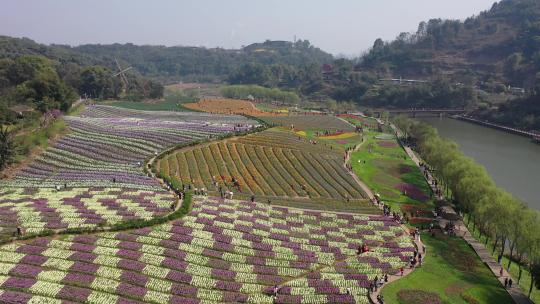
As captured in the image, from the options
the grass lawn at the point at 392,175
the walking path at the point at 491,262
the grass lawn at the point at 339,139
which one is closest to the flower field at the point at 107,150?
the grass lawn at the point at 339,139

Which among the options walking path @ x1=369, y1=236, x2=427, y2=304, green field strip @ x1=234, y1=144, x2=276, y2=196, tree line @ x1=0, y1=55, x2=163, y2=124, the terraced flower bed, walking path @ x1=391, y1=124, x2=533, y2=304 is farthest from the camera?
tree line @ x1=0, y1=55, x2=163, y2=124

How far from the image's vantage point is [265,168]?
77.5 meters

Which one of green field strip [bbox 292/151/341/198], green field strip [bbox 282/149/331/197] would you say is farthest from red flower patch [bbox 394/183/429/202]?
green field strip [bbox 282/149/331/197]

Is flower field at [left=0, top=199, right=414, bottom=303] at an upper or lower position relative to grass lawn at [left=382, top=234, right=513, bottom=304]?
upper

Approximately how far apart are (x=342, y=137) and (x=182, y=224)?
72.0 metres

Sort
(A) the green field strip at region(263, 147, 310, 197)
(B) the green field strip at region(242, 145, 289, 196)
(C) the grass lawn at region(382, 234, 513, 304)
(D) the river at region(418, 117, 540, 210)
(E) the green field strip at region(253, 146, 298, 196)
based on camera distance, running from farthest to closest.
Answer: (D) the river at region(418, 117, 540, 210) < (E) the green field strip at region(253, 146, 298, 196) < (A) the green field strip at region(263, 147, 310, 197) < (B) the green field strip at region(242, 145, 289, 196) < (C) the grass lawn at region(382, 234, 513, 304)

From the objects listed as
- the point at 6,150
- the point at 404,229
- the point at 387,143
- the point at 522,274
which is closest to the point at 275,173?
the point at 404,229

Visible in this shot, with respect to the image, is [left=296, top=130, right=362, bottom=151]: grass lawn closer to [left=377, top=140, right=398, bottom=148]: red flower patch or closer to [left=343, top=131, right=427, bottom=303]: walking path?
[left=377, top=140, right=398, bottom=148]: red flower patch

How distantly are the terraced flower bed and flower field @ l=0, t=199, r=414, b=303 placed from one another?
3.25 m

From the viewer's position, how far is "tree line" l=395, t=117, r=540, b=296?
49.0 metres

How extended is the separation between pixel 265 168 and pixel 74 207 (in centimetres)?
3421

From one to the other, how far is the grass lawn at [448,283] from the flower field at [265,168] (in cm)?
1913

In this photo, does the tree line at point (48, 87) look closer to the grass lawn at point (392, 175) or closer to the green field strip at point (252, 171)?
the green field strip at point (252, 171)

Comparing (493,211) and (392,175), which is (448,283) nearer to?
(493,211)
